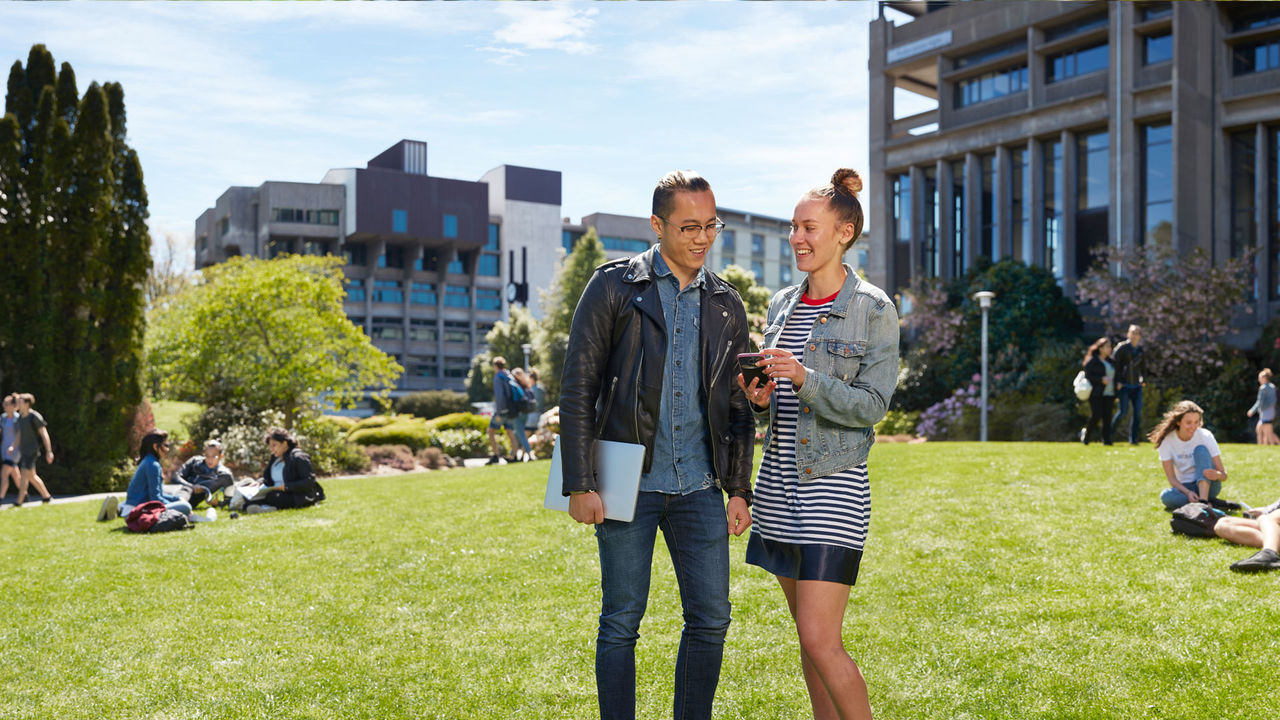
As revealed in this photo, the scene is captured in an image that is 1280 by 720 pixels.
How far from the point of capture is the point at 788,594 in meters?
3.50

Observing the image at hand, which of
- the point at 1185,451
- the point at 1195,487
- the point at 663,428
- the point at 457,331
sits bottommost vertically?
the point at 1195,487

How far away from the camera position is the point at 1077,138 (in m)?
32.5

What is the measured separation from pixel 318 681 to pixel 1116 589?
5.13 meters

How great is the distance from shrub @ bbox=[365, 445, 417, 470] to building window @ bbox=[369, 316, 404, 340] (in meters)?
50.4

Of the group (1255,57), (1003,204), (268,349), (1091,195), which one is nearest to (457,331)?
(1003,204)

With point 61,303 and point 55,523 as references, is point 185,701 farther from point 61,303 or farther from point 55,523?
point 61,303

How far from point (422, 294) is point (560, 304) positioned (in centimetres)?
3161

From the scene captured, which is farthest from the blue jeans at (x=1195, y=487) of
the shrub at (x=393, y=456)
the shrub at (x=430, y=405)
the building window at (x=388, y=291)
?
the building window at (x=388, y=291)

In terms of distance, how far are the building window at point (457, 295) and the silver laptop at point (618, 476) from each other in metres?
75.1

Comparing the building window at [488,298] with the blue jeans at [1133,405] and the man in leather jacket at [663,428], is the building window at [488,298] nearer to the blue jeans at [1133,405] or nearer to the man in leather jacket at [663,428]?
the blue jeans at [1133,405]

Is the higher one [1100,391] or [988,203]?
[988,203]

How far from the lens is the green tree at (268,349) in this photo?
74.4 feet

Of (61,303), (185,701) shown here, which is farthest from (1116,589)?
(61,303)

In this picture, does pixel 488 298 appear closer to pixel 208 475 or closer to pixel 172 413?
pixel 172 413
